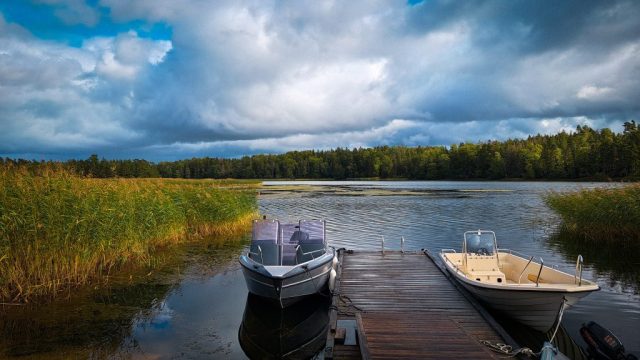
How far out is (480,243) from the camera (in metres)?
14.1

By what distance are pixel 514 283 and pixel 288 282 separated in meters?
6.46

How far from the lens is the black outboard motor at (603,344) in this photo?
8094 mm

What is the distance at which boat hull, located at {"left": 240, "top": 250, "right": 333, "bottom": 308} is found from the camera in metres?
12.4

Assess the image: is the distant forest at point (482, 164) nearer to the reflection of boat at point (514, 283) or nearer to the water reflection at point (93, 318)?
the water reflection at point (93, 318)

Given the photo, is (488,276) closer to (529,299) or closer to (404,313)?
(529,299)

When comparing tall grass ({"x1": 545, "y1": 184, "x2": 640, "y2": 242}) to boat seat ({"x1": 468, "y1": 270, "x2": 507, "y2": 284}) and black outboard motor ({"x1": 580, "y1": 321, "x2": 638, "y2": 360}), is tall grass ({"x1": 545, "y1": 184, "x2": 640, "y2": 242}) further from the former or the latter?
black outboard motor ({"x1": 580, "y1": 321, "x2": 638, "y2": 360})

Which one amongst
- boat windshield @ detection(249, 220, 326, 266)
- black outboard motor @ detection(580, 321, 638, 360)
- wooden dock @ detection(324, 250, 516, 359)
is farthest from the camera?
boat windshield @ detection(249, 220, 326, 266)

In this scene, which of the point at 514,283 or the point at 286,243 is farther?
the point at 286,243

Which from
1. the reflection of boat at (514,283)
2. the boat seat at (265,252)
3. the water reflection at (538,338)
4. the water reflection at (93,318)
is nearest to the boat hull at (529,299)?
the reflection of boat at (514,283)

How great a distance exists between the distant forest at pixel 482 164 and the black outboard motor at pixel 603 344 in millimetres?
68681

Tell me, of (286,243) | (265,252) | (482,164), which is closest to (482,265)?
(286,243)

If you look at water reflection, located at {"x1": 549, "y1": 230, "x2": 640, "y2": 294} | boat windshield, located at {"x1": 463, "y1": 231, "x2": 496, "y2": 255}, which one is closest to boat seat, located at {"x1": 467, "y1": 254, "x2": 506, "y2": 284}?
boat windshield, located at {"x1": 463, "y1": 231, "x2": 496, "y2": 255}

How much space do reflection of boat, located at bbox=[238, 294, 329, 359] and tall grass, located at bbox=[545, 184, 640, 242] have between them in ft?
53.9

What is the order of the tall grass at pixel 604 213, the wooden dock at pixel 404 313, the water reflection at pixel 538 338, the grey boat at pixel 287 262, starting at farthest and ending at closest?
1. the tall grass at pixel 604 213
2. the grey boat at pixel 287 262
3. the water reflection at pixel 538 338
4. the wooden dock at pixel 404 313
